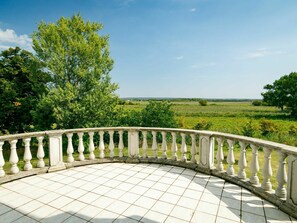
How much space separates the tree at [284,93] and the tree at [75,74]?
44368mm

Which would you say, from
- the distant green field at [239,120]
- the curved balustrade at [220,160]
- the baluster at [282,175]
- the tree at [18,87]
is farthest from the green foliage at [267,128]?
the tree at [18,87]

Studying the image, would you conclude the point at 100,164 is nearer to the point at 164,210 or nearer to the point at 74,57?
the point at 164,210

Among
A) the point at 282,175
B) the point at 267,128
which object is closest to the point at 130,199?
the point at 282,175

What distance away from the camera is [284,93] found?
4256 cm

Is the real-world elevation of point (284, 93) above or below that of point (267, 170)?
above

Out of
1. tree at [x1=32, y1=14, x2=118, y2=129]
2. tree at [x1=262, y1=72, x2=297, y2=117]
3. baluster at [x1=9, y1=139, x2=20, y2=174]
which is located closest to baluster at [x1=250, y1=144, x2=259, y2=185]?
baluster at [x1=9, y1=139, x2=20, y2=174]

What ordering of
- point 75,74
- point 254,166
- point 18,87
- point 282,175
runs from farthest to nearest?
point 18,87
point 75,74
point 254,166
point 282,175

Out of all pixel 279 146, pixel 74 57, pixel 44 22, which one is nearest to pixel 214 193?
pixel 279 146

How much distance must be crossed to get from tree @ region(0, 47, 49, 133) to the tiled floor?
967 centimetres

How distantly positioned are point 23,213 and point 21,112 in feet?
41.3

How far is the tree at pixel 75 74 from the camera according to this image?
1117 cm

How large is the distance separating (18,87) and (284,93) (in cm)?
5013

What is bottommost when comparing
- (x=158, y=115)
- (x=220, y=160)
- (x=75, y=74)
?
(x=220, y=160)

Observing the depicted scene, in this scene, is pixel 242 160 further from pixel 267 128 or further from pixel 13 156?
pixel 267 128
